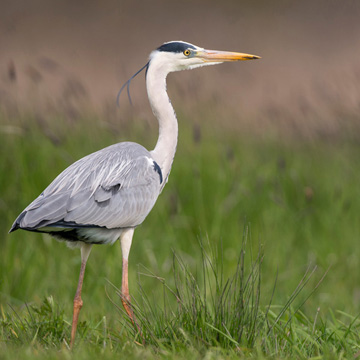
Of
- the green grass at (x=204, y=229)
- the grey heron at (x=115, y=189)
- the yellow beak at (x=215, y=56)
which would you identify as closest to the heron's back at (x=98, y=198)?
the grey heron at (x=115, y=189)

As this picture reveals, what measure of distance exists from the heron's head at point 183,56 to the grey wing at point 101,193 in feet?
2.02

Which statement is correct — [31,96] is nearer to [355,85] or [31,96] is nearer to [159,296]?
[159,296]

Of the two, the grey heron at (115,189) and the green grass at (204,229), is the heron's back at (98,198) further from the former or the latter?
the green grass at (204,229)

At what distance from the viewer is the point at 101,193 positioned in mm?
4199

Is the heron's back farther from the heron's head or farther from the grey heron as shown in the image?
the heron's head

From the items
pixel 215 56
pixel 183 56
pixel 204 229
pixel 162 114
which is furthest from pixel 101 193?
pixel 204 229

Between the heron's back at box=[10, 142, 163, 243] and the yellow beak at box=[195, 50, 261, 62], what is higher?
the yellow beak at box=[195, 50, 261, 62]

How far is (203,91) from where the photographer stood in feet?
24.5

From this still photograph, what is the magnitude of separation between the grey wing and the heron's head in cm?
62

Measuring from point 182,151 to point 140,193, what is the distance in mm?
3079

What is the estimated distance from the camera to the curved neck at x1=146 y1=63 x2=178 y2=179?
451cm

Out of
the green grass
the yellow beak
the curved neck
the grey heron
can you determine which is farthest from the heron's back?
the yellow beak

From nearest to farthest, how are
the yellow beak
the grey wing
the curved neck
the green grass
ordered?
1. the grey wing
2. the curved neck
3. the yellow beak
4. the green grass

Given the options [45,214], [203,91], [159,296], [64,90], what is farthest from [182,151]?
[45,214]
